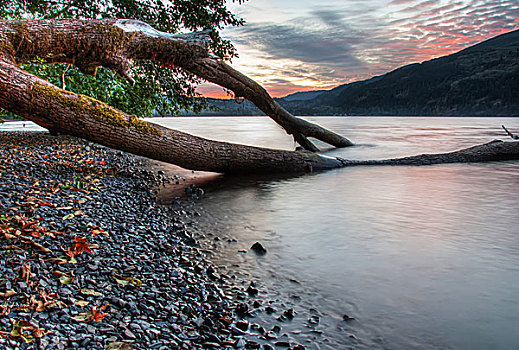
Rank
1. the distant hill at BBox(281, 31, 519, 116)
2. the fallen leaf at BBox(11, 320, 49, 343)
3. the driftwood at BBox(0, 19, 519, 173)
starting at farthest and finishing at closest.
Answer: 1. the distant hill at BBox(281, 31, 519, 116)
2. the driftwood at BBox(0, 19, 519, 173)
3. the fallen leaf at BBox(11, 320, 49, 343)

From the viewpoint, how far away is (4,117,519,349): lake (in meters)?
3.12

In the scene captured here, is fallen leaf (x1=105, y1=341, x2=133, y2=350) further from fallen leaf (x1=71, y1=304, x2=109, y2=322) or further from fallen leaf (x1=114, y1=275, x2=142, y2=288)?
fallen leaf (x1=114, y1=275, x2=142, y2=288)

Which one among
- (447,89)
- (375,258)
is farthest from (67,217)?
(447,89)

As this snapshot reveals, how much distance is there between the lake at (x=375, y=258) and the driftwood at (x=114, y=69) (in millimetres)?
943

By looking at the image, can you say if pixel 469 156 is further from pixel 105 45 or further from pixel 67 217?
pixel 67 217

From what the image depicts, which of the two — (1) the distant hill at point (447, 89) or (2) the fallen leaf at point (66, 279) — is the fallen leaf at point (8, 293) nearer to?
(2) the fallen leaf at point (66, 279)

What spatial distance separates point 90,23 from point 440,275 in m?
7.48

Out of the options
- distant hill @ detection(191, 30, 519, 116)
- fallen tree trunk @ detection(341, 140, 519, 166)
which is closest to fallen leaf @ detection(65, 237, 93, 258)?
fallen tree trunk @ detection(341, 140, 519, 166)

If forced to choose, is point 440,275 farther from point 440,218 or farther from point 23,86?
point 23,86

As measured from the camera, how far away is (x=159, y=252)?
4.12m

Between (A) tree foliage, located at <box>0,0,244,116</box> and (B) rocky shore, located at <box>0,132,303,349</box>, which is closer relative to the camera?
(B) rocky shore, located at <box>0,132,303,349</box>

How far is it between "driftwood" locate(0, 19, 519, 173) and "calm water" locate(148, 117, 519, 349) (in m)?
0.88

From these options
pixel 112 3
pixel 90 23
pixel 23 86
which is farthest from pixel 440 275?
pixel 112 3

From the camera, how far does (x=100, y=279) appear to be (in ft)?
10.2
